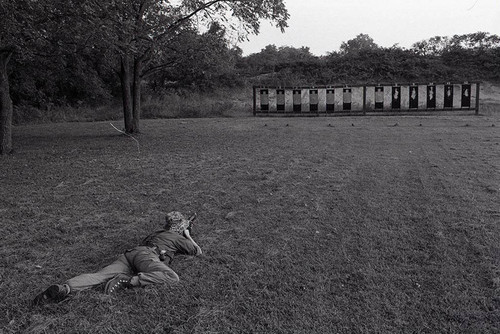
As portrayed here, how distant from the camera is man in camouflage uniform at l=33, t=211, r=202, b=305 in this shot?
3.58m

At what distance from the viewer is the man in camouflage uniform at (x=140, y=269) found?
11.7 ft

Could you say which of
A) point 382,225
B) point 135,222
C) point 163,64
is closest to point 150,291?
point 135,222

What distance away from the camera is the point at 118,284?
3764 millimetres

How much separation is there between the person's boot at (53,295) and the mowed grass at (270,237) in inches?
3.6

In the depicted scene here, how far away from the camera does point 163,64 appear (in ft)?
50.0

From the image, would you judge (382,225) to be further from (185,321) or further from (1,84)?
(1,84)

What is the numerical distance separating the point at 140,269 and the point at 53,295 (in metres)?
0.74

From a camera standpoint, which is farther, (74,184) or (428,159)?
(428,159)

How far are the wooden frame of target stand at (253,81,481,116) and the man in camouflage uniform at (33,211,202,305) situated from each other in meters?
20.2

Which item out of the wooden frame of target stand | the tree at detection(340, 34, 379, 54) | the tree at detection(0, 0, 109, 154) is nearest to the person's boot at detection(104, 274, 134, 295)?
the tree at detection(0, 0, 109, 154)

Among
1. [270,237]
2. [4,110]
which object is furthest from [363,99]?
[270,237]

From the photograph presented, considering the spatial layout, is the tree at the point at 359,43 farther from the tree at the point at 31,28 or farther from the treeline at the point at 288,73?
the tree at the point at 31,28

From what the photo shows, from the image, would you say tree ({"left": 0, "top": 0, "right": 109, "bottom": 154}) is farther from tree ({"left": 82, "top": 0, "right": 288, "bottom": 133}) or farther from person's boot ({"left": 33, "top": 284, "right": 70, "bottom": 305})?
person's boot ({"left": 33, "top": 284, "right": 70, "bottom": 305})

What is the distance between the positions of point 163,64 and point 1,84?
548 centimetres
